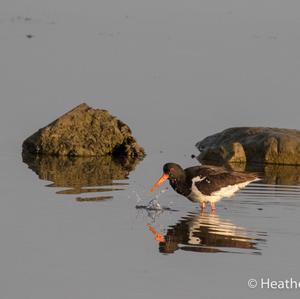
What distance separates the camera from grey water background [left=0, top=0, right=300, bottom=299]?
16.8 m

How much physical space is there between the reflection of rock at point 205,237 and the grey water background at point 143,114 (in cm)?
17

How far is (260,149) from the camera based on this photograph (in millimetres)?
27516

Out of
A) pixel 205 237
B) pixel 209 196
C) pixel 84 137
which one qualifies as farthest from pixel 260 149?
pixel 205 237

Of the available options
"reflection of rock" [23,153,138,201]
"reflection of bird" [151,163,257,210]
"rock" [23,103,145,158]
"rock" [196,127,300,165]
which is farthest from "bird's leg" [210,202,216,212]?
"rock" [23,103,145,158]

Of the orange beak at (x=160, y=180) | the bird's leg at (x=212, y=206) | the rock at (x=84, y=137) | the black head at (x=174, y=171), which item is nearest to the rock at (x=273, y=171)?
the rock at (x=84, y=137)

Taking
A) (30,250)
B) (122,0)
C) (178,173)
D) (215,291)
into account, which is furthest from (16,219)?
(122,0)

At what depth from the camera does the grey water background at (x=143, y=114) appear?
16.8 m

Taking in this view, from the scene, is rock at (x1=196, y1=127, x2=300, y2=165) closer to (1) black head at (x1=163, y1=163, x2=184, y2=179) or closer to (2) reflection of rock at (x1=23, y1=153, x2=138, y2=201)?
(2) reflection of rock at (x1=23, y1=153, x2=138, y2=201)

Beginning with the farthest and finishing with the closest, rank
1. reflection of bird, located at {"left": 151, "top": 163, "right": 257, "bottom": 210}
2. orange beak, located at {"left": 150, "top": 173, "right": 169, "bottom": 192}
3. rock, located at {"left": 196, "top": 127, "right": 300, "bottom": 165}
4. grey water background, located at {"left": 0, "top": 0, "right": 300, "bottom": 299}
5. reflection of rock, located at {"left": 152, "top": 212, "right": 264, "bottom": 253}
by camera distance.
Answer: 1. rock, located at {"left": 196, "top": 127, "right": 300, "bottom": 165}
2. orange beak, located at {"left": 150, "top": 173, "right": 169, "bottom": 192}
3. reflection of bird, located at {"left": 151, "top": 163, "right": 257, "bottom": 210}
4. reflection of rock, located at {"left": 152, "top": 212, "right": 264, "bottom": 253}
5. grey water background, located at {"left": 0, "top": 0, "right": 300, "bottom": 299}

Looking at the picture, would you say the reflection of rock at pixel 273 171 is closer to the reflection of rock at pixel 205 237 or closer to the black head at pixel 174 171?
the black head at pixel 174 171

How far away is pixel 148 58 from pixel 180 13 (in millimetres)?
17435

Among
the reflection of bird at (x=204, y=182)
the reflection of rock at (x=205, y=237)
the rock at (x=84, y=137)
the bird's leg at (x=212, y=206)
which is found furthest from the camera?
the rock at (x=84, y=137)

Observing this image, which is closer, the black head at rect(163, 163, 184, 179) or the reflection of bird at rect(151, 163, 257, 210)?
the reflection of bird at rect(151, 163, 257, 210)

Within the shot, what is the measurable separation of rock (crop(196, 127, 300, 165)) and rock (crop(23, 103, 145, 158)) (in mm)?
1871
